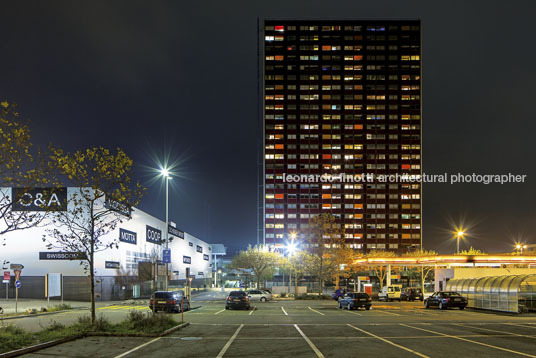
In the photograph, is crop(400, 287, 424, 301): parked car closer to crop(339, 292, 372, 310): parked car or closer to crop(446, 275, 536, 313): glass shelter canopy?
crop(446, 275, 536, 313): glass shelter canopy

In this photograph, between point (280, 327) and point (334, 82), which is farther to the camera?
point (334, 82)

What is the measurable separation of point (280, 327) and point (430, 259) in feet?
117

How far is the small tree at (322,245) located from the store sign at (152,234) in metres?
20.3

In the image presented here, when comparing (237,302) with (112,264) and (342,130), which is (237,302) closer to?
(112,264)

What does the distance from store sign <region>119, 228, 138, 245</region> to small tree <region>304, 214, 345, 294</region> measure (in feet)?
70.6

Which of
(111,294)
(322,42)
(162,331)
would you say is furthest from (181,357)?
(322,42)

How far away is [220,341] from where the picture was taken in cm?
1861

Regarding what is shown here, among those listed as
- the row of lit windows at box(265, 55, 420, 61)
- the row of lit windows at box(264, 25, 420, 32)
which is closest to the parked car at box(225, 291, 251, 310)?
the row of lit windows at box(265, 55, 420, 61)

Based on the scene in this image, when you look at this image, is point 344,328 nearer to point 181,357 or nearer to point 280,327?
point 280,327

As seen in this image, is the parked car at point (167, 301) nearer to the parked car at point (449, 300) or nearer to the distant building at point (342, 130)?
the parked car at point (449, 300)

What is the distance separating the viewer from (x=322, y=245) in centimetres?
6259

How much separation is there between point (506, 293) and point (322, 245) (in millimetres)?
29476

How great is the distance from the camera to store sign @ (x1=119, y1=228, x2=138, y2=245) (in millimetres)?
51997

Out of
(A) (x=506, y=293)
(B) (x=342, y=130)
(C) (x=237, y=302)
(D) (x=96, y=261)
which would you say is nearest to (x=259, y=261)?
(D) (x=96, y=261)
